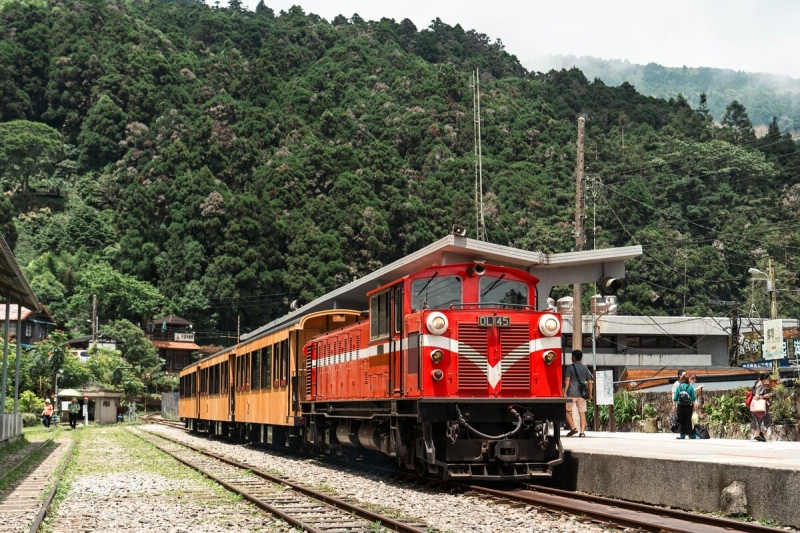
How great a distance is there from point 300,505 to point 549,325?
15.1 ft

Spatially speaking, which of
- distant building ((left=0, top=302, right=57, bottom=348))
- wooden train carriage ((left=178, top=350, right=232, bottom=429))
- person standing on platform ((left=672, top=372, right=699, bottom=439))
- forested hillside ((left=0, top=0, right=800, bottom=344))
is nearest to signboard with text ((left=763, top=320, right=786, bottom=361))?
person standing on platform ((left=672, top=372, right=699, bottom=439))

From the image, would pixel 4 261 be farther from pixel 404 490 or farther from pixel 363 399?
pixel 404 490

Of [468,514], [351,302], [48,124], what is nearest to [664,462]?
[468,514]

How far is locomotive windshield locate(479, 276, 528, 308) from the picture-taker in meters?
14.0

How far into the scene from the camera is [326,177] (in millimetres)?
103438

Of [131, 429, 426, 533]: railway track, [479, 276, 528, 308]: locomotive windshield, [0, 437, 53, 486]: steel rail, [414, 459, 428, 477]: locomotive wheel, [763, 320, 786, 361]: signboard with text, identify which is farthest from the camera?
[763, 320, 786, 361]: signboard with text

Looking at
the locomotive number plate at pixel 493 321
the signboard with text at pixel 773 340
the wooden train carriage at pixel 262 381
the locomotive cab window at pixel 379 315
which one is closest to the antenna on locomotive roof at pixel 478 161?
the wooden train carriage at pixel 262 381

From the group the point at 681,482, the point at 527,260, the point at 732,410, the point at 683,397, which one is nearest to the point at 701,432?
the point at 683,397

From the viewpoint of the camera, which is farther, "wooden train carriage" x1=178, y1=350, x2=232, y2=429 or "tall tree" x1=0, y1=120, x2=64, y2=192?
"tall tree" x1=0, y1=120, x2=64, y2=192

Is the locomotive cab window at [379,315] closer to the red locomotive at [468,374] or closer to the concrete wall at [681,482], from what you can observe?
the red locomotive at [468,374]

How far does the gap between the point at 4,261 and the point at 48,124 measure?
402 feet

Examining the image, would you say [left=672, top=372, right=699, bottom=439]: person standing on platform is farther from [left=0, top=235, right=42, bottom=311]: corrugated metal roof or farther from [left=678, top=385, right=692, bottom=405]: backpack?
[left=0, top=235, right=42, bottom=311]: corrugated metal roof

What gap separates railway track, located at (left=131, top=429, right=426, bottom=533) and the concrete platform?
3.35 meters

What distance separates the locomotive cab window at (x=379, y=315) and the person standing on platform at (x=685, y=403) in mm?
7427
